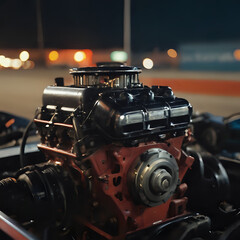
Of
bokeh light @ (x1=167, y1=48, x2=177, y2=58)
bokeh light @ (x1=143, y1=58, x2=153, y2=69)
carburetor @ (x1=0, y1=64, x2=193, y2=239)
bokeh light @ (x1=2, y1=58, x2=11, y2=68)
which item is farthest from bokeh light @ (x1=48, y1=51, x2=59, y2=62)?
bokeh light @ (x1=167, y1=48, x2=177, y2=58)

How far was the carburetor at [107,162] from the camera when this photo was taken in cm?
217

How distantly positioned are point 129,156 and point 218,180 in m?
0.88

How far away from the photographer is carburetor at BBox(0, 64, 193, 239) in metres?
2.17

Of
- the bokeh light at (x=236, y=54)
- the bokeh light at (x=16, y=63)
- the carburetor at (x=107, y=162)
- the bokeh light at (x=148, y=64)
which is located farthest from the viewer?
the bokeh light at (x=148, y=64)

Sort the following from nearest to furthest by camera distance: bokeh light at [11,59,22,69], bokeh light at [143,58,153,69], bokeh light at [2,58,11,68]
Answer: bokeh light at [2,58,11,68], bokeh light at [11,59,22,69], bokeh light at [143,58,153,69]

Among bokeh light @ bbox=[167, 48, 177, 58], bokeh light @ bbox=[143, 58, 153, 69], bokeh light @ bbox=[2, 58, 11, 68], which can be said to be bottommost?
bokeh light @ bbox=[143, 58, 153, 69]

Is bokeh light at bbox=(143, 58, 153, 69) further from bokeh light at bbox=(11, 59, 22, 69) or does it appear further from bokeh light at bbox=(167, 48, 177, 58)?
bokeh light at bbox=(11, 59, 22, 69)

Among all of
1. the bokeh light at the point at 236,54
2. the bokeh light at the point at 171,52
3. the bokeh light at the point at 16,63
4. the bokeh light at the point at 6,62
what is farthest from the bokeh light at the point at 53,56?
the bokeh light at the point at 171,52

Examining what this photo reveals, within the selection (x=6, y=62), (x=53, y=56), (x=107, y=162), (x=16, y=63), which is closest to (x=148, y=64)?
(x=16, y=63)

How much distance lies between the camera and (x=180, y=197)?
2.58 meters

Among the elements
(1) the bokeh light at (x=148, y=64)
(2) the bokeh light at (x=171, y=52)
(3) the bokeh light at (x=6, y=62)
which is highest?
(2) the bokeh light at (x=171, y=52)

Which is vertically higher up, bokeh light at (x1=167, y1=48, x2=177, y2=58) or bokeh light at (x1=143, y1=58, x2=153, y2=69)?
bokeh light at (x1=167, y1=48, x2=177, y2=58)

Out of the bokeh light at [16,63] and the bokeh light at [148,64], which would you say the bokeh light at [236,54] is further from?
the bokeh light at [16,63]

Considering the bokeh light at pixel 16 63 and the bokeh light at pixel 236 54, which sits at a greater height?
the bokeh light at pixel 236 54
